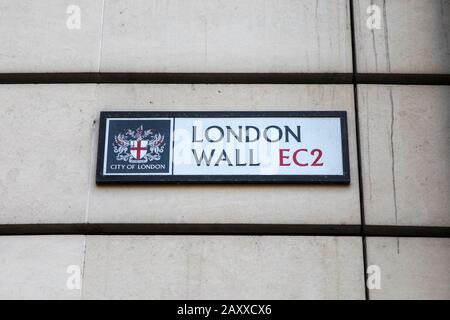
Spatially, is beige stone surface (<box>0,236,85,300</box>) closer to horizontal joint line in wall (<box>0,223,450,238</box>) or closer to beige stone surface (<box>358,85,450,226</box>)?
horizontal joint line in wall (<box>0,223,450,238</box>)

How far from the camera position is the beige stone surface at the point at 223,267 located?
12.9 feet

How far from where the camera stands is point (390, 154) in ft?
13.7

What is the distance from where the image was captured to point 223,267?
13.0ft

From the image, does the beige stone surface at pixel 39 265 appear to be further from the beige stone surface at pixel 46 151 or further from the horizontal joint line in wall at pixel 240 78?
the horizontal joint line in wall at pixel 240 78

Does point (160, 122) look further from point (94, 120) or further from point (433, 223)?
point (433, 223)

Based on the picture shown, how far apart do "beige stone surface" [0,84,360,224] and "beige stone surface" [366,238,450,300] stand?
24 cm

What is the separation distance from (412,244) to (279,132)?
40.7 inches

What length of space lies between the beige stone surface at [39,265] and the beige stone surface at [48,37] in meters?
1.12

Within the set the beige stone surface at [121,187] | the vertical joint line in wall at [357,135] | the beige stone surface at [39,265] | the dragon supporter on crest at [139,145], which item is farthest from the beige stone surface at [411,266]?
the beige stone surface at [39,265]

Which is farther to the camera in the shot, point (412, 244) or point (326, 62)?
point (326, 62)

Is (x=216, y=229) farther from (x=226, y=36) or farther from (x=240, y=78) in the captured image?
(x=226, y=36)

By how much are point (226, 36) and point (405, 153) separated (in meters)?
1.37

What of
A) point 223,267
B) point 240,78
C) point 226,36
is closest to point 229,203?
point 223,267
